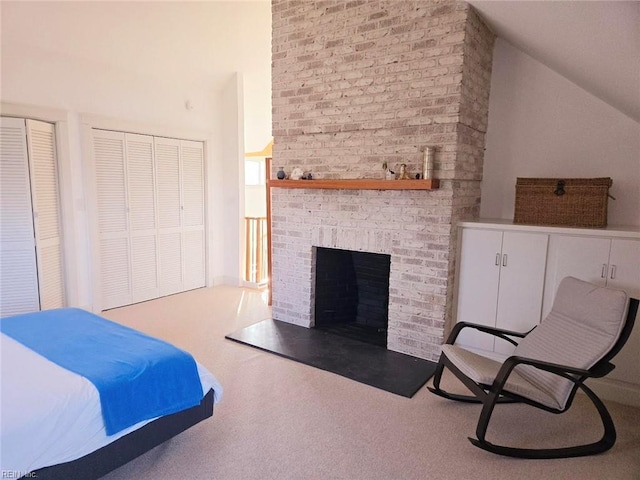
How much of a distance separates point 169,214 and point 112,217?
71 centimetres

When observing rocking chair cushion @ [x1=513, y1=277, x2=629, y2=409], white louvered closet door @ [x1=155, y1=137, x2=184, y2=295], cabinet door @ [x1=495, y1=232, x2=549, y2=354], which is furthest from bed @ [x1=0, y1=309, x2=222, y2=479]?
white louvered closet door @ [x1=155, y1=137, x2=184, y2=295]

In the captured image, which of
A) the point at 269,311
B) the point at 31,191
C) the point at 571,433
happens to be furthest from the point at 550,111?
the point at 31,191

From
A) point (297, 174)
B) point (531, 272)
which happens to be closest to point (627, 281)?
point (531, 272)

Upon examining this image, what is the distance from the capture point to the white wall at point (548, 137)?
3.11 meters

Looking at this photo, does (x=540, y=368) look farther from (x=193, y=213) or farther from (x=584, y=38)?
(x=193, y=213)

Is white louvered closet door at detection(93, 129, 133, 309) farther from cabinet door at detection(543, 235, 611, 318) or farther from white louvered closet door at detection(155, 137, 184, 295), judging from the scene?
cabinet door at detection(543, 235, 611, 318)

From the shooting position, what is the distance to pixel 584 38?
2182mm

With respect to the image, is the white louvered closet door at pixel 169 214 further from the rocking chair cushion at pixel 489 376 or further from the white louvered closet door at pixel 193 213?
the rocking chair cushion at pixel 489 376

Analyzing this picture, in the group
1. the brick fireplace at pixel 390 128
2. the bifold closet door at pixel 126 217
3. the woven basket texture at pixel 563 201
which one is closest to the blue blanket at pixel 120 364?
the brick fireplace at pixel 390 128

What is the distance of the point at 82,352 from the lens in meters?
2.15

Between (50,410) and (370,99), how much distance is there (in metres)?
2.92

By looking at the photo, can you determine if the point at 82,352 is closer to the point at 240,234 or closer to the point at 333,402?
the point at 333,402

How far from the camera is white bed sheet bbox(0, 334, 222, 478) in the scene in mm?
1560

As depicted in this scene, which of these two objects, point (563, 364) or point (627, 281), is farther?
point (627, 281)
